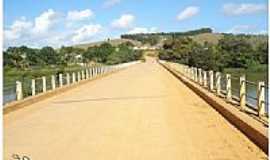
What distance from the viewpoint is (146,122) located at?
1331 centimetres

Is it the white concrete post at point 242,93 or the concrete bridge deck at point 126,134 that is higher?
the white concrete post at point 242,93

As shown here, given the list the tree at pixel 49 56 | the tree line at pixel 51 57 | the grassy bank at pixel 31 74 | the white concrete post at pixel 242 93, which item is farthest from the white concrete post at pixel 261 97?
the tree at pixel 49 56

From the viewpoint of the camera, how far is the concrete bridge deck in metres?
8.92

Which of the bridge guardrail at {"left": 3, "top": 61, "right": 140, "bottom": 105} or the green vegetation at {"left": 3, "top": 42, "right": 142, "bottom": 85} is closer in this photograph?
the bridge guardrail at {"left": 3, "top": 61, "right": 140, "bottom": 105}

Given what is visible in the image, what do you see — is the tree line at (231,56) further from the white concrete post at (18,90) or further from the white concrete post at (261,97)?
the white concrete post at (261,97)

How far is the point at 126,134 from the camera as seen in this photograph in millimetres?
11211

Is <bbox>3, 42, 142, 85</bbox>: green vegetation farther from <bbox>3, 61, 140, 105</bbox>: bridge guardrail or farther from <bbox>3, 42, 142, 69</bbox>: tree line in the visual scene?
<bbox>3, 61, 140, 105</bbox>: bridge guardrail

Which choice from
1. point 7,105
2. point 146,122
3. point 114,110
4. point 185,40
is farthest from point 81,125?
point 185,40

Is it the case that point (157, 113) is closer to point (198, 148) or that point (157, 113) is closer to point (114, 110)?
point (114, 110)

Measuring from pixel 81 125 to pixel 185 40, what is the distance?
14520 centimetres

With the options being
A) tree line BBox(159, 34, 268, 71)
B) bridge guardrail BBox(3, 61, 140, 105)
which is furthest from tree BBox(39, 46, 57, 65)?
bridge guardrail BBox(3, 61, 140, 105)

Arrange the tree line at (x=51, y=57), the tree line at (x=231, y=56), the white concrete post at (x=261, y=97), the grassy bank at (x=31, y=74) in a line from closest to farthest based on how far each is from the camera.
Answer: the white concrete post at (x=261, y=97) < the grassy bank at (x=31, y=74) < the tree line at (x=231, y=56) < the tree line at (x=51, y=57)

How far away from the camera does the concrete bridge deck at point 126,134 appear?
8.92 metres

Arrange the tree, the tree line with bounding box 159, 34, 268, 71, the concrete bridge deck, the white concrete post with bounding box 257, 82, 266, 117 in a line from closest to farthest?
1. the concrete bridge deck
2. the white concrete post with bounding box 257, 82, 266, 117
3. the tree line with bounding box 159, 34, 268, 71
4. the tree
